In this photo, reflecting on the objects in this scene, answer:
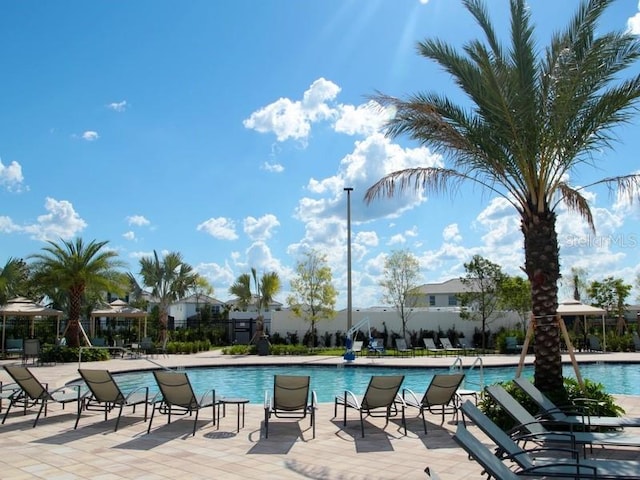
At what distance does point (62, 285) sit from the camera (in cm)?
2447

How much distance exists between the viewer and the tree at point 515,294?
2919 centimetres

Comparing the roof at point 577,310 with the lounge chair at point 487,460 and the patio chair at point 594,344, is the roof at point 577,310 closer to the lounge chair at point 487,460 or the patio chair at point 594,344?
the patio chair at point 594,344

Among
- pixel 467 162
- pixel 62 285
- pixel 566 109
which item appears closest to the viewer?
pixel 566 109

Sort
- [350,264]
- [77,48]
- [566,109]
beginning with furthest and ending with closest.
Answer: [350,264], [77,48], [566,109]

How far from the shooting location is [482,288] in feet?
99.5

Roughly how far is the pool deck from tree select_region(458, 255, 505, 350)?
2119 cm

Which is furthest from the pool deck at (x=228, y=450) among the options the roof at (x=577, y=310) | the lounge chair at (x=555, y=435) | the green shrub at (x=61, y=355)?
the roof at (x=577, y=310)

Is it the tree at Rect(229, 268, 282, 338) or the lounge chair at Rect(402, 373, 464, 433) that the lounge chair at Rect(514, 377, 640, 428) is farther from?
the tree at Rect(229, 268, 282, 338)

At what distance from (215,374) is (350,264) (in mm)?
10558

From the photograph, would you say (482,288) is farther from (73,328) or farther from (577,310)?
(73,328)

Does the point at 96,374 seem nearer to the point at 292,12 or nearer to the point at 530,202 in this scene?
the point at 530,202

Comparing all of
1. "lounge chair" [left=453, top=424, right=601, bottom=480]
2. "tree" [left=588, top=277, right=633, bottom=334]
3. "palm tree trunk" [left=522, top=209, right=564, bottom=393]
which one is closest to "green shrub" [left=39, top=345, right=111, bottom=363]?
"palm tree trunk" [left=522, top=209, right=564, bottom=393]

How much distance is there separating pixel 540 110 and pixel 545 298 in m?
2.95

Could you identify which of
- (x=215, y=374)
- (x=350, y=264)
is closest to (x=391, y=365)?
(x=215, y=374)
